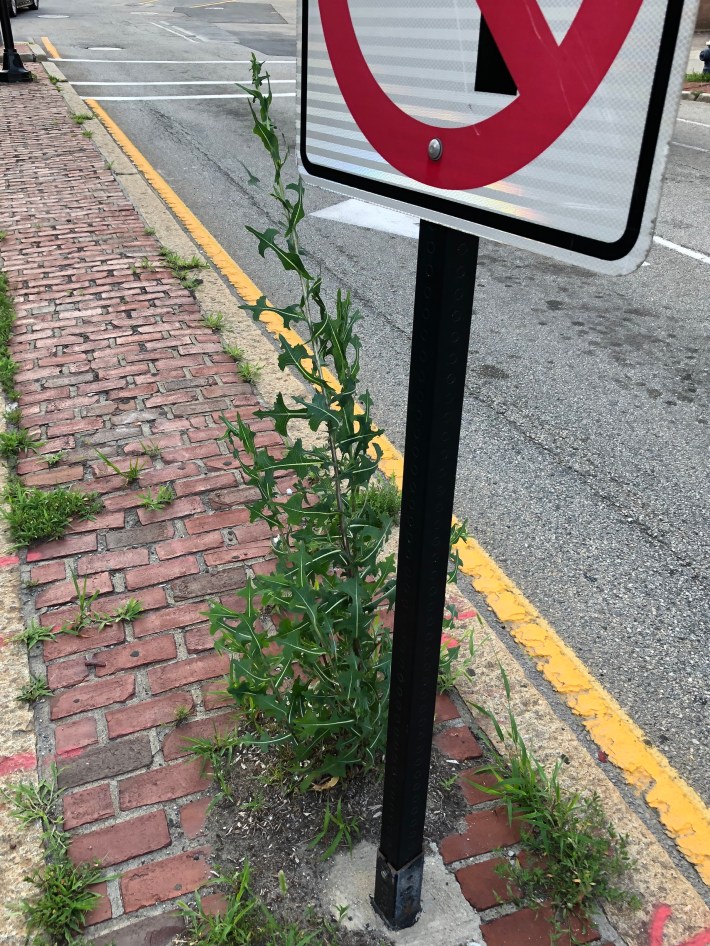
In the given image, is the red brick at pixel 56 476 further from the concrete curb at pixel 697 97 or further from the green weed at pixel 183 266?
the concrete curb at pixel 697 97

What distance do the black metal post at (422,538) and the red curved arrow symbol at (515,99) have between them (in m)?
0.15

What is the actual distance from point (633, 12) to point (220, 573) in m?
2.39

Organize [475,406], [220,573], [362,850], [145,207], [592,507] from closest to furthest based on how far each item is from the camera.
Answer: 1. [362,850]
2. [220,573]
3. [592,507]
4. [475,406]
5. [145,207]

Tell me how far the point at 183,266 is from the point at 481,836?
178 inches

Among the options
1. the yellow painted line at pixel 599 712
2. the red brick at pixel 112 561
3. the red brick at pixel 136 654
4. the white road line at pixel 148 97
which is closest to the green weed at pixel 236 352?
the yellow painted line at pixel 599 712

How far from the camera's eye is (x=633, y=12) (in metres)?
0.78

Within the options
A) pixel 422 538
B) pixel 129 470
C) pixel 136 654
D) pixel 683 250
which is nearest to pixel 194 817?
pixel 136 654

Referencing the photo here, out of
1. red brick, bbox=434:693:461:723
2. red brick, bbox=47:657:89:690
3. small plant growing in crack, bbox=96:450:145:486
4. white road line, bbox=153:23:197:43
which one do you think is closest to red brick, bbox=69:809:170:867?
red brick, bbox=47:657:89:690

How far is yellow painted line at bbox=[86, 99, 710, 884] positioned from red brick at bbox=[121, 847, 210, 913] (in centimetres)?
117

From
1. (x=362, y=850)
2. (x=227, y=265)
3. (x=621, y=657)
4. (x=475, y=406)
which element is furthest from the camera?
(x=227, y=265)

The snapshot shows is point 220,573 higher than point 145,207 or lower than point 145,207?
lower

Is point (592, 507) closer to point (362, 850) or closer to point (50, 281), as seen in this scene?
point (362, 850)

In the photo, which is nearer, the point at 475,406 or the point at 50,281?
the point at 475,406

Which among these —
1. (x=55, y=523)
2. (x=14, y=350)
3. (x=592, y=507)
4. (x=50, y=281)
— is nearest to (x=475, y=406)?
(x=592, y=507)
